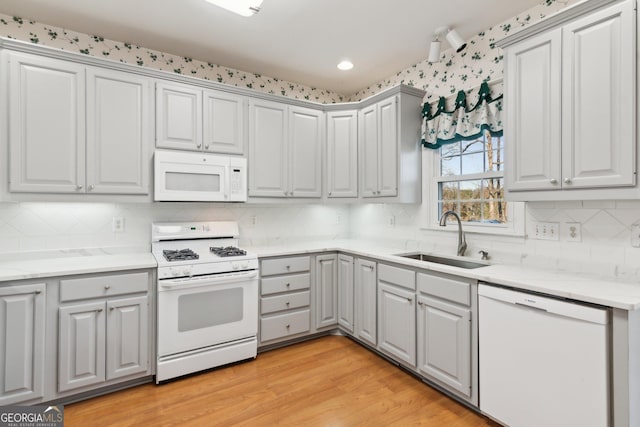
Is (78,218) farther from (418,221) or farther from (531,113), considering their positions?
(531,113)

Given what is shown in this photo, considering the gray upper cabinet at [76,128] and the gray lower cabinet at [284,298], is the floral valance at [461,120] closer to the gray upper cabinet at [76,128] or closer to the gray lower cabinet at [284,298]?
the gray lower cabinet at [284,298]

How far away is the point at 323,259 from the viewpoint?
10.7 feet

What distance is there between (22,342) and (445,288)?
2.72 meters

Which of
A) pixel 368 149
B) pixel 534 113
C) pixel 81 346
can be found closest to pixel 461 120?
pixel 534 113

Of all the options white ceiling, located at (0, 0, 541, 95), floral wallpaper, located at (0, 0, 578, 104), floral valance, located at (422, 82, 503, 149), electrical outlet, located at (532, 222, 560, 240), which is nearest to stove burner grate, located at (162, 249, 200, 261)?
floral wallpaper, located at (0, 0, 578, 104)

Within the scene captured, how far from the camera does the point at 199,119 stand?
2.88 metres

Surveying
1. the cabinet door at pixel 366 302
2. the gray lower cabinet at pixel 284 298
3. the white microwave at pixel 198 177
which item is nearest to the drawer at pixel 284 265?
the gray lower cabinet at pixel 284 298

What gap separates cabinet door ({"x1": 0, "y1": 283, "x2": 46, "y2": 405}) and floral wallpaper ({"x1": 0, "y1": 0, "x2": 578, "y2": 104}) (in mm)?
1975

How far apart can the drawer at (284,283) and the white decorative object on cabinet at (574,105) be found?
1.90 m

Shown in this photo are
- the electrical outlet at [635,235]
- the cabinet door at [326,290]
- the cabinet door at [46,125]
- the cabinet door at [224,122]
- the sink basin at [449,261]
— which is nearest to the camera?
the electrical outlet at [635,235]

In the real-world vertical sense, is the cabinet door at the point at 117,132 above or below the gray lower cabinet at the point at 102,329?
above

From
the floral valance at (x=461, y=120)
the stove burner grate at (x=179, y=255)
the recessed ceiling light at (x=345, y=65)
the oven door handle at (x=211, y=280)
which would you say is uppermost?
the recessed ceiling light at (x=345, y=65)

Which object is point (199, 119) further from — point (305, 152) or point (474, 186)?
point (474, 186)

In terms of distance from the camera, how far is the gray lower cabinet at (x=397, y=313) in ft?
8.23
